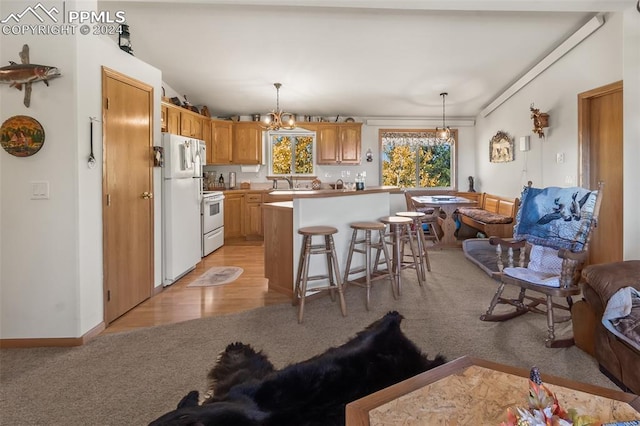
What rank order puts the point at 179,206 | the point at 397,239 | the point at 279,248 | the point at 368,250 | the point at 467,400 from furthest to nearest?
the point at 179,206 → the point at 397,239 → the point at 279,248 → the point at 368,250 → the point at 467,400

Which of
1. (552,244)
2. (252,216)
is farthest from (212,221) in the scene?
(552,244)

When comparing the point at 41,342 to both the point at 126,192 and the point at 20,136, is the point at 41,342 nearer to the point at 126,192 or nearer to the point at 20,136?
the point at 126,192

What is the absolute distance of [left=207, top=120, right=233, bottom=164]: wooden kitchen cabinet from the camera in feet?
22.3

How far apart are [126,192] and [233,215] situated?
344cm

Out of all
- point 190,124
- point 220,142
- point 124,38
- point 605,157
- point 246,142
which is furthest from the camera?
point 246,142

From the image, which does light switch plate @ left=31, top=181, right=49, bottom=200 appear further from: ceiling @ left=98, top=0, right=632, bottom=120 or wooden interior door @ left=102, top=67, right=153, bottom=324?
ceiling @ left=98, top=0, right=632, bottom=120

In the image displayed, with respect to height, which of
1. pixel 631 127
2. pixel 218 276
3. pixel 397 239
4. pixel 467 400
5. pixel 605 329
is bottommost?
pixel 218 276

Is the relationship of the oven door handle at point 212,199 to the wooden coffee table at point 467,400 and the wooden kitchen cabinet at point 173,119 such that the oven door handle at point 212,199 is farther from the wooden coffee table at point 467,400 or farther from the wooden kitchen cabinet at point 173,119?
the wooden coffee table at point 467,400

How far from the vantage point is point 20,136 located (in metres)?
2.49

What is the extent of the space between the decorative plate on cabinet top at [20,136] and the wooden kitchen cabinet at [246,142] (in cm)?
455

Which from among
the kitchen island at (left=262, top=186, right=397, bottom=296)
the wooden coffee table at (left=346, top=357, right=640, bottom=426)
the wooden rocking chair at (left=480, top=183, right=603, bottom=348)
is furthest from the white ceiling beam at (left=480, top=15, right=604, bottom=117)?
the wooden coffee table at (left=346, top=357, right=640, bottom=426)

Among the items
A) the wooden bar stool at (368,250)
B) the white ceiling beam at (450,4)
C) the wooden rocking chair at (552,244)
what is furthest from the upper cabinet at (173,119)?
the wooden rocking chair at (552,244)

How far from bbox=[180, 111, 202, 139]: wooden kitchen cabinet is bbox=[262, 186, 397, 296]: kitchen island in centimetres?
288

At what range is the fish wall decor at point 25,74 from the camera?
2.44 metres
